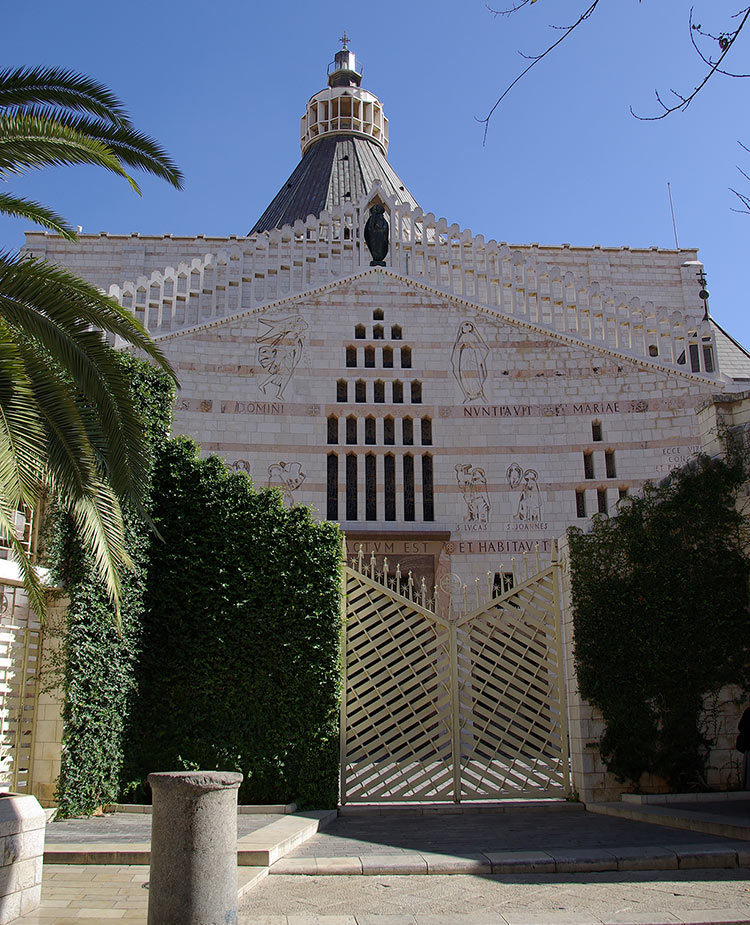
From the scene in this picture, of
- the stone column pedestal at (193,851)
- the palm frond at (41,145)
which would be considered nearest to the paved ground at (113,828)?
the stone column pedestal at (193,851)

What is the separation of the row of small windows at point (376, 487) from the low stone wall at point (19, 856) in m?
15.0

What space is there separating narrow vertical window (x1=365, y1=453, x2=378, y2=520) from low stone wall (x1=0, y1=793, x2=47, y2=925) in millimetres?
15186

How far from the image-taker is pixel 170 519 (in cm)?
1113

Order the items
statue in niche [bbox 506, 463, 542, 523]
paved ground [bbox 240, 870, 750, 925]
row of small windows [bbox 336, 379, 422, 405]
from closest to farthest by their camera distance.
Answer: paved ground [bbox 240, 870, 750, 925], statue in niche [bbox 506, 463, 542, 523], row of small windows [bbox 336, 379, 422, 405]

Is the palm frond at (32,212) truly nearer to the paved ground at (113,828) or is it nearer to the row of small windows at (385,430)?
the paved ground at (113,828)

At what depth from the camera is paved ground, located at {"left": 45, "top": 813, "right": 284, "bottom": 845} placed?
8000 millimetres

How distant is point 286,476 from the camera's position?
20.9 metres

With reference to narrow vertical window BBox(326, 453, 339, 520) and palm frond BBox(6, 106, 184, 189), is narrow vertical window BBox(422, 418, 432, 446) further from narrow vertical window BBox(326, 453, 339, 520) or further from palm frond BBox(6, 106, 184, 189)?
palm frond BBox(6, 106, 184, 189)

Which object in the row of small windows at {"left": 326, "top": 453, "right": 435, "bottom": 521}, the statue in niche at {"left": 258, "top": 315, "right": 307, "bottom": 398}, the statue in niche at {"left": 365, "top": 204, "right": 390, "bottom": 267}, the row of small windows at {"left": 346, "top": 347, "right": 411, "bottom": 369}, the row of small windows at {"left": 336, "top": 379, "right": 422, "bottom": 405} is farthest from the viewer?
the statue in niche at {"left": 365, "top": 204, "right": 390, "bottom": 267}

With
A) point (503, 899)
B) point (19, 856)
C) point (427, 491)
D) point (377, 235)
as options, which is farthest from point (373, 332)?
point (19, 856)

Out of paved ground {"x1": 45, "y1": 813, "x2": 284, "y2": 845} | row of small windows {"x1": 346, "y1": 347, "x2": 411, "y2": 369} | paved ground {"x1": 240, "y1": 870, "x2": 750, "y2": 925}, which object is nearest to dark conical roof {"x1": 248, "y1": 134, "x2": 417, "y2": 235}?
row of small windows {"x1": 346, "y1": 347, "x2": 411, "y2": 369}

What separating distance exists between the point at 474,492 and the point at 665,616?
10411mm

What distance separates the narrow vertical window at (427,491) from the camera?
21.0 m

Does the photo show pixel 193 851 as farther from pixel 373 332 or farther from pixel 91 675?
pixel 373 332
